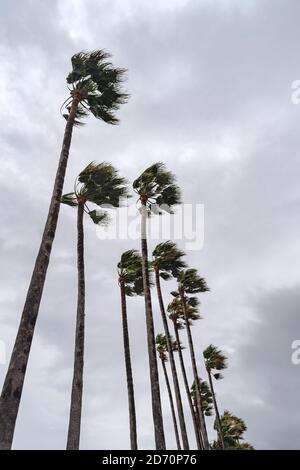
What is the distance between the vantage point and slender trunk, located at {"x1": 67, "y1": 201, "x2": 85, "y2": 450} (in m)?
A: 13.7

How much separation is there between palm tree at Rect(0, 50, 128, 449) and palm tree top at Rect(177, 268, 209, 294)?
1852 centimetres

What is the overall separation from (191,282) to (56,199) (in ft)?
74.4

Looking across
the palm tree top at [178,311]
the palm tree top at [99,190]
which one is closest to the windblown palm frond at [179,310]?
the palm tree top at [178,311]

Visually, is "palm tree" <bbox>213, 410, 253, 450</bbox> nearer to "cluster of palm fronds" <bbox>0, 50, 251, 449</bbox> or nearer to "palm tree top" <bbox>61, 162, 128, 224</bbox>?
"cluster of palm fronds" <bbox>0, 50, 251, 449</bbox>

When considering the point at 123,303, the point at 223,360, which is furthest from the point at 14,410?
the point at 223,360

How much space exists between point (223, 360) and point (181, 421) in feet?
62.5

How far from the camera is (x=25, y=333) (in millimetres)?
9125

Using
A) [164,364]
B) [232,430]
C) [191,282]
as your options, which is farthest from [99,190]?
[232,430]

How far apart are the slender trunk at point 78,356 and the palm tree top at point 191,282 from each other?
53.6 feet

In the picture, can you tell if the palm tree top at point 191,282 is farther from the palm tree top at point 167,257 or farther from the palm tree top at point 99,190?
the palm tree top at point 99,190

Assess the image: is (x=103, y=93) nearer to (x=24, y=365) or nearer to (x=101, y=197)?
(x=101, y=197)

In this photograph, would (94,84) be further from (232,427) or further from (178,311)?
(232,427)

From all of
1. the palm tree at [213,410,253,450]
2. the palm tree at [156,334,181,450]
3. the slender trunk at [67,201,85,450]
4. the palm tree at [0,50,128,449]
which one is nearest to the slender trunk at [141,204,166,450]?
the slender trunk at [67,201,85,450]

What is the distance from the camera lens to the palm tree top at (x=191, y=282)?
108 ft
